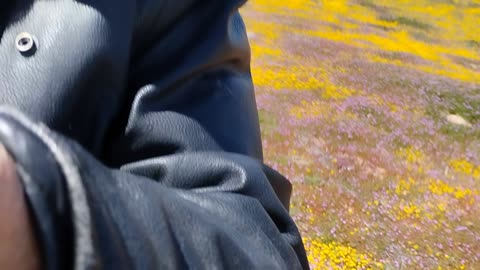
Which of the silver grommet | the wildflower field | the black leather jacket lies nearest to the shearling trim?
the black leather jacket

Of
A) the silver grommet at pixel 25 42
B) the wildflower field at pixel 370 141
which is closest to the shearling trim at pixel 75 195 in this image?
the silver grommet at pixel 25 42

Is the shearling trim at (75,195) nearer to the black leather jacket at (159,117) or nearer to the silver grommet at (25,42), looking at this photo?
the black leather jacket at (159,117)

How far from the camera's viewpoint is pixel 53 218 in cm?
71

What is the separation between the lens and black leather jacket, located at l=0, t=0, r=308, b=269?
0.90 meters

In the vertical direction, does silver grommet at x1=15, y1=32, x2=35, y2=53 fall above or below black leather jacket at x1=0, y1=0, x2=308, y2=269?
above

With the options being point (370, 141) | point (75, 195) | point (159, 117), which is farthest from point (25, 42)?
point (370, 141)

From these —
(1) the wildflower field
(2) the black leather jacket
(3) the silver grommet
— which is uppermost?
(3) the silver grommet

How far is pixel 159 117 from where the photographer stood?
1428 millimetres

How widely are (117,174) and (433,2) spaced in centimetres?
4098

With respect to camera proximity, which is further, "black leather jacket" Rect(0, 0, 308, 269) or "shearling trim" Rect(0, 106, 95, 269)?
"black leather jacket" Rect(0, 0, 308, 269)

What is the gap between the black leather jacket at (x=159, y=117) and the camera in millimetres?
904

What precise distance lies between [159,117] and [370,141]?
12.3 metres

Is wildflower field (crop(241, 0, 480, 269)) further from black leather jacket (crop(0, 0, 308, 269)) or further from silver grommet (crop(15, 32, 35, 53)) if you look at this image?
silver grommet (crop(15, 32, 35, 53))

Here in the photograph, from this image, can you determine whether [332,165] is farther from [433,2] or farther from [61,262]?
[433,2]
